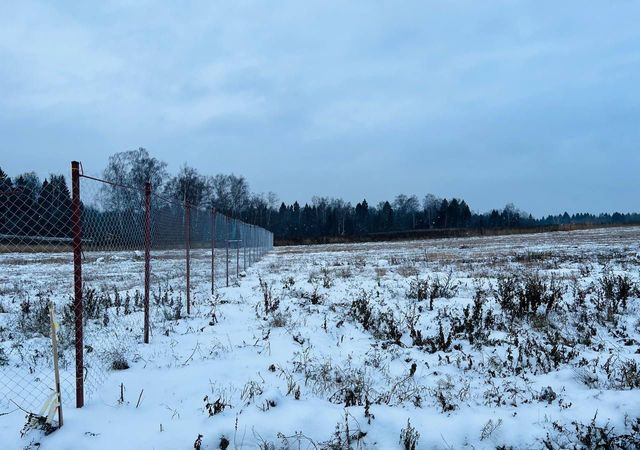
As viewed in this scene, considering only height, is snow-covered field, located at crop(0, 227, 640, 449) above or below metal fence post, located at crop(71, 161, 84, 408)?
below

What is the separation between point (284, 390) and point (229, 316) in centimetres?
344

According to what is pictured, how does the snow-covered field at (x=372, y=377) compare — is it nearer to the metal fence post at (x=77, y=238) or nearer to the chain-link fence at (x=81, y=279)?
the chain-link fence at (x=81, y=279)

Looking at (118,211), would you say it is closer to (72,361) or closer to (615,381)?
(72,361)

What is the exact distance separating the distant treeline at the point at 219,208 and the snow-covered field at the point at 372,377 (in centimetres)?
194

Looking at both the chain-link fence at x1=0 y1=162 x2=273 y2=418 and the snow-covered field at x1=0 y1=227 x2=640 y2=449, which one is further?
Result: the chain-link fence at x1=0 y1=162 x2=273 y2=418

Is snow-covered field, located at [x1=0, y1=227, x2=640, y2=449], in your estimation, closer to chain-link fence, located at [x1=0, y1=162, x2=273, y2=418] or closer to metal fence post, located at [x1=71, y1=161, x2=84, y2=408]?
chain-link fence, located at [x1=0, y1=162, x2=273, y2=418]

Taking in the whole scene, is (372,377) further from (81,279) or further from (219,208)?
(219,208)

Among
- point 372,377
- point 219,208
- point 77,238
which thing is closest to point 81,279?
point 77,238

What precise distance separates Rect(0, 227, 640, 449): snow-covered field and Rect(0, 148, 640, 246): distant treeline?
194cm

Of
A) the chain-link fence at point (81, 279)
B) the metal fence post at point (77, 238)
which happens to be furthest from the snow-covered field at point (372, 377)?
the metal fence post at point (77, 238)

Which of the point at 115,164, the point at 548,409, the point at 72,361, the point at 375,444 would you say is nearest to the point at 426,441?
the point at 375,444

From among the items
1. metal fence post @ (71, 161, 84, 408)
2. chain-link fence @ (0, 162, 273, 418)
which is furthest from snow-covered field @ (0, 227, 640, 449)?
metal fence post @ (71, 161, 84, 408)

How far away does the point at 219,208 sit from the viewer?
7556 centimetres

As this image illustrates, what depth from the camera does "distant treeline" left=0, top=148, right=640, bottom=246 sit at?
4430mm
